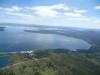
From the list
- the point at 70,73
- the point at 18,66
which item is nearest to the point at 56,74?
the point at 70,73

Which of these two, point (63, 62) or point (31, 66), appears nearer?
point (31, 66)

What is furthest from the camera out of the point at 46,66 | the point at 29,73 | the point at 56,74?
the point at 46,66

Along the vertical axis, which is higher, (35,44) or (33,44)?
(33,44)

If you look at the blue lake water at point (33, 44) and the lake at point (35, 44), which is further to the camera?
the lake at point (35, 44)

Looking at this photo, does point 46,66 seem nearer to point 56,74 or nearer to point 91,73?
point 56,74

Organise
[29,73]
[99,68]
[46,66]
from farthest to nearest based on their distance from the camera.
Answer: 1. [99,68]
2. [46,66]
3. [29,73]

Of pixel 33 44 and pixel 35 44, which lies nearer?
pixel 33 44

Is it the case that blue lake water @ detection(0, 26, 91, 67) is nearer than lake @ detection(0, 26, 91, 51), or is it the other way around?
blue lake water @ detection(0, 26, 91, 67)

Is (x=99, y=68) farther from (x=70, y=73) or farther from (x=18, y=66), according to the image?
(x=18, y=66)

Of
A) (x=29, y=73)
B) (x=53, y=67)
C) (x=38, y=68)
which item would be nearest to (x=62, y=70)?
(x=53, y=67)
